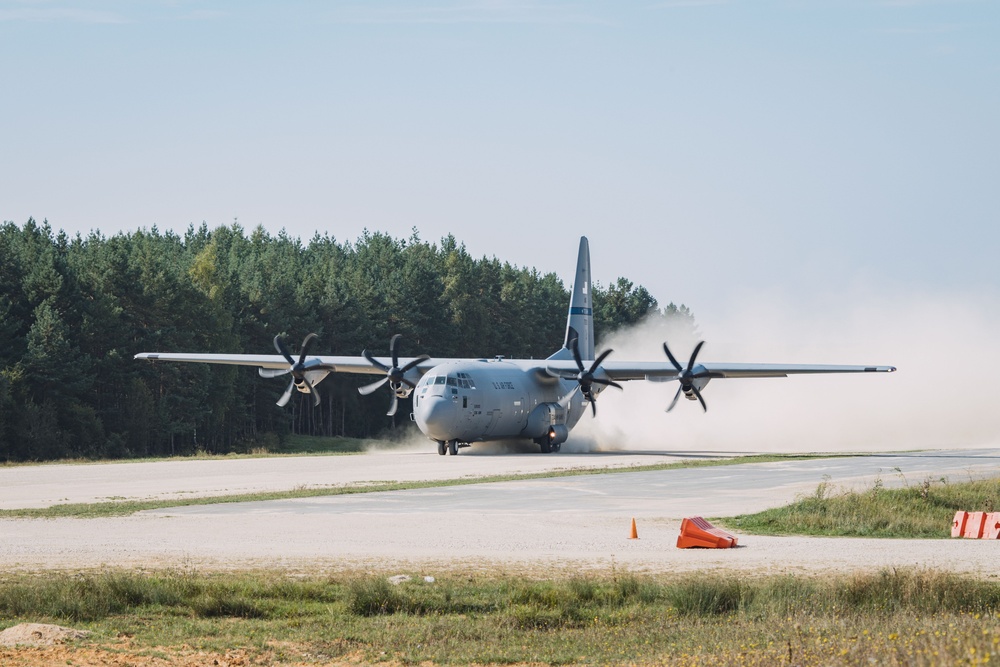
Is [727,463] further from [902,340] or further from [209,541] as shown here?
[902,340]

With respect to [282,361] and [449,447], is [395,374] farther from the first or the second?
[282,361]

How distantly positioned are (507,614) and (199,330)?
6449 cm

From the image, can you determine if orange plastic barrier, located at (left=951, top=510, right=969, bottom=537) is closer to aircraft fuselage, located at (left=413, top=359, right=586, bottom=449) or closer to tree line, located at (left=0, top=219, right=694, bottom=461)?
aircraft fuselage, located at (left=413, top=359, right=586, bottom=449)

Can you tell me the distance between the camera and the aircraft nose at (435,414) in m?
47.8

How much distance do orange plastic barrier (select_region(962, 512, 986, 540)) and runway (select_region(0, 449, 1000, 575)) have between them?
0.88 m

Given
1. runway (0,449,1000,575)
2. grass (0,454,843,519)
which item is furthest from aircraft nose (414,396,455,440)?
grass (0,454,843,519)

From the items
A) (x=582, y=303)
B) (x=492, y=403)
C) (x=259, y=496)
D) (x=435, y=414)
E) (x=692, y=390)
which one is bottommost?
(x=259, y=496)

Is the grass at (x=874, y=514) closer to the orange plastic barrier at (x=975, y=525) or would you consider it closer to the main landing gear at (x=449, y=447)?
the orange plastic barrier at (x=975, y=525)

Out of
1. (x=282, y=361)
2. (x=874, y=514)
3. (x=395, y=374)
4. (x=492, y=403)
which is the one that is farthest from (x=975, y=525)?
(x=282, y=361)

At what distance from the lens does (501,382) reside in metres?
51.2

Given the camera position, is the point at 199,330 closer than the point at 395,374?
No

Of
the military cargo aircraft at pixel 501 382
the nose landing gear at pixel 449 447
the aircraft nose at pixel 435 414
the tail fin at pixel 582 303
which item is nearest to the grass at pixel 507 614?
the aircraft nose at pixel 435 414

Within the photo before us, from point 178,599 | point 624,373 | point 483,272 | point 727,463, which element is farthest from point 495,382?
point 483,272

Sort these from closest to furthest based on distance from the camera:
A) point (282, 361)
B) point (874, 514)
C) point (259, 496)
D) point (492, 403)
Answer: point (874, 514)
point (259, 496)
point (492, 403)
point (282, 361)
